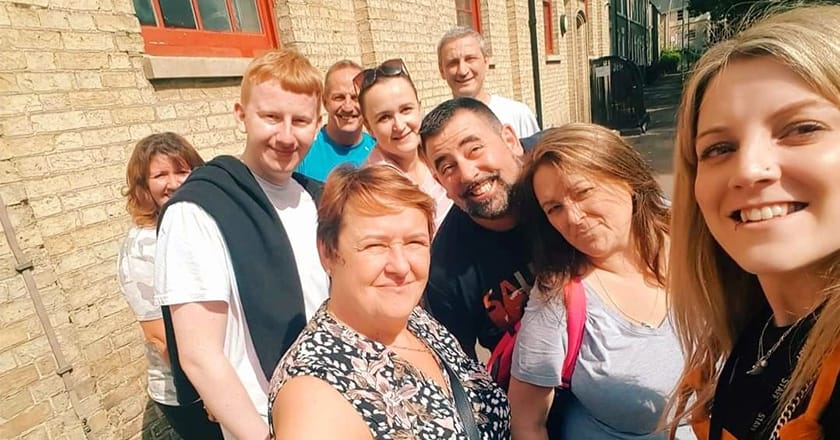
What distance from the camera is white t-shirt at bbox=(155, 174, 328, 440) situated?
1.42m

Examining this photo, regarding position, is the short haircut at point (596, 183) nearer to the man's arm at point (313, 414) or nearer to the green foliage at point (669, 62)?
the man's arm at point (313, 414)

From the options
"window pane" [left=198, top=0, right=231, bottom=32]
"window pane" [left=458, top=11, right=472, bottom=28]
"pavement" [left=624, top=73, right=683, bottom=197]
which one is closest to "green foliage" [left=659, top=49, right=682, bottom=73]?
"pavement" [left=624, top=73, right=683, bottom=197]

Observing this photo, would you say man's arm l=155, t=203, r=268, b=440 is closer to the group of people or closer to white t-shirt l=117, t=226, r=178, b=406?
the group of people

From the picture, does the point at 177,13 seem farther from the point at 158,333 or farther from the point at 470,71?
the point at 158,333

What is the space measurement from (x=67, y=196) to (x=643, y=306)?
10.0 feet

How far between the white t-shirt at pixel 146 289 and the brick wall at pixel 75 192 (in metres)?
0.63

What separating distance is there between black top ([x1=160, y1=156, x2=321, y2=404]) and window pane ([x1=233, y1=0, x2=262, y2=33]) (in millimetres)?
3025

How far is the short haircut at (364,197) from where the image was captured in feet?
4.42

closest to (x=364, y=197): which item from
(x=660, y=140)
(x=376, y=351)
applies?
(x=376, y=351)

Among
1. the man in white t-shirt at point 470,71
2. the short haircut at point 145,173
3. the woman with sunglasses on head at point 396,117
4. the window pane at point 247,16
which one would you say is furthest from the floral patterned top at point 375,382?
the window pane at point 247,16

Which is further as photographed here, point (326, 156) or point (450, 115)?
point (326, 156)

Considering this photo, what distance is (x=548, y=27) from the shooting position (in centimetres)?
1323

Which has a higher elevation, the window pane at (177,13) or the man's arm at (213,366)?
the window pane at (177,13)

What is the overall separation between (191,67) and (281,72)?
2262 mm
